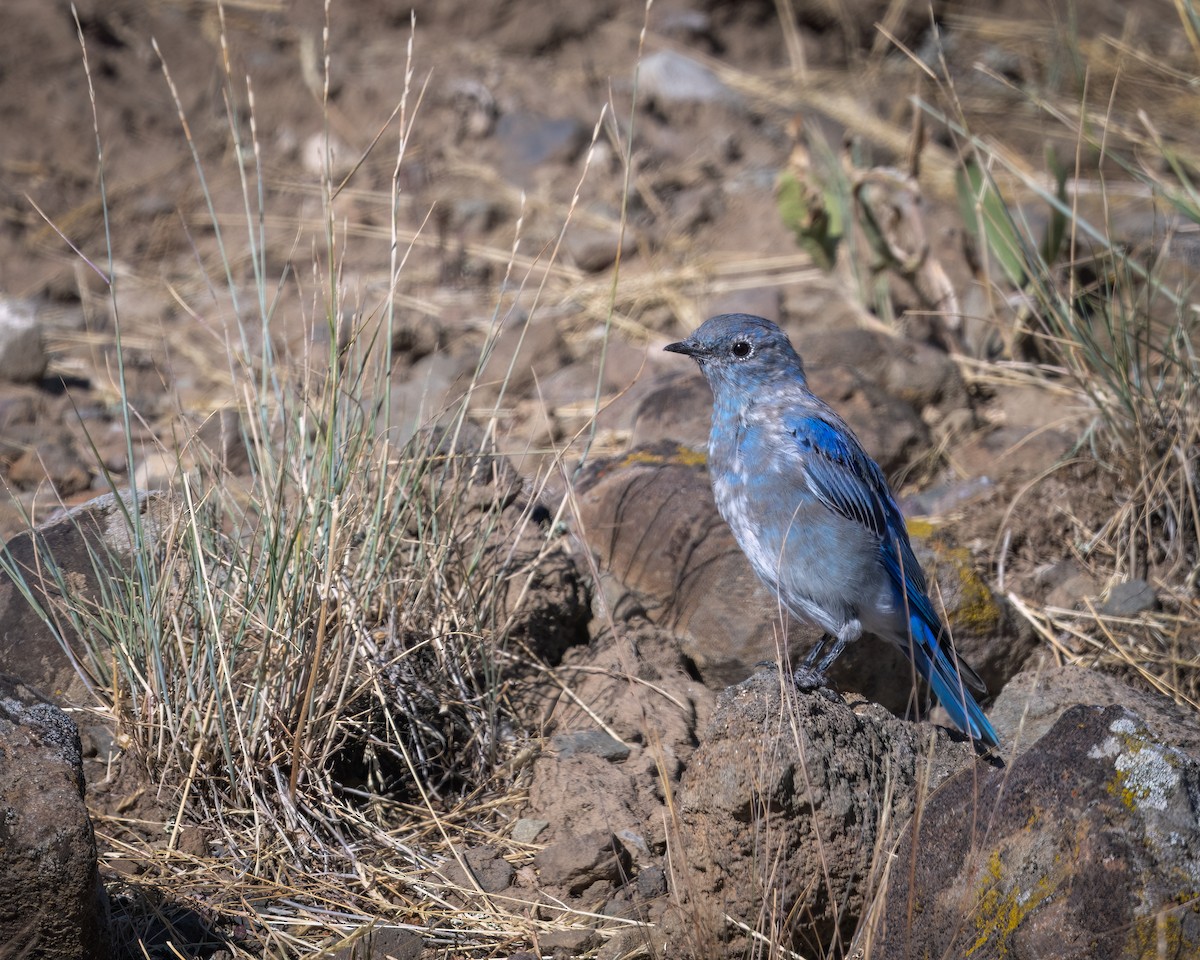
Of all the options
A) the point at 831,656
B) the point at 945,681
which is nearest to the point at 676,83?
the point at 831,656

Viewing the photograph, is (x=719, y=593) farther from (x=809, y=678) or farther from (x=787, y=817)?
(x=787, y=817)

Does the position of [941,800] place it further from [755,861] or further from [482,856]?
[482,856]

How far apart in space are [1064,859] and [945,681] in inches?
46.1

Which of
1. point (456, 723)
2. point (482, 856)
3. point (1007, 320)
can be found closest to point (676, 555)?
point (456, 723)

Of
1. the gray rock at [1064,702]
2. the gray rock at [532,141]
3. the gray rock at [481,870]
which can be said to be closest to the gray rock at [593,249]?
the gray rock at [532,141]

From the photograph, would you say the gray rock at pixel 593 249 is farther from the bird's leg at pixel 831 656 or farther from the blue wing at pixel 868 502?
the bird's leg at pixel 831 656

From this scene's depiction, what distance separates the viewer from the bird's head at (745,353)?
13.5 feet

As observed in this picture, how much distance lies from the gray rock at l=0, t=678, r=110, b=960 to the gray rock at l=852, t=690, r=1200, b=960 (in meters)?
1.64

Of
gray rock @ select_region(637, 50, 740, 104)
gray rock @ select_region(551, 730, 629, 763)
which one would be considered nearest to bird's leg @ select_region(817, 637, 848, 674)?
gray rock @ select_region(551, 730, 629, 763)

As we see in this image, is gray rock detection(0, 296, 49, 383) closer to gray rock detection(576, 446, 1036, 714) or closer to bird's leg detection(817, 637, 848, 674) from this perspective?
gray rock detection(576, 446, 1036, 714)

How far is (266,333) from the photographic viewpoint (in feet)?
10.8

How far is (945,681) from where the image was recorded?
3.69 m

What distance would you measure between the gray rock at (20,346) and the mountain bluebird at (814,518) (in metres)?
3.20

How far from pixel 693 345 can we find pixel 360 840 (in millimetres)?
1890
